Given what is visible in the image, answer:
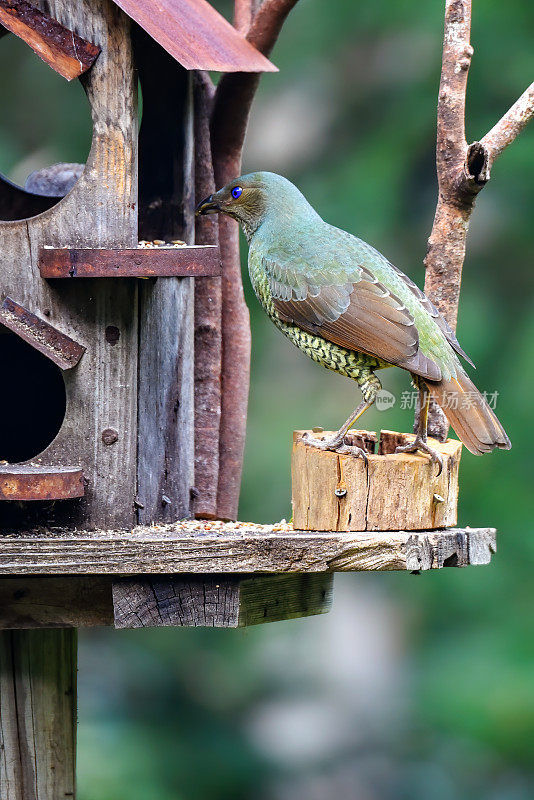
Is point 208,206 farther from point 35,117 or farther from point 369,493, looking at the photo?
point 35,117

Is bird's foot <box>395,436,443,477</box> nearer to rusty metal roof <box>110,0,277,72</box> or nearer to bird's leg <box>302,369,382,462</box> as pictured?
bird's leg <box>302,369,382,462</box>

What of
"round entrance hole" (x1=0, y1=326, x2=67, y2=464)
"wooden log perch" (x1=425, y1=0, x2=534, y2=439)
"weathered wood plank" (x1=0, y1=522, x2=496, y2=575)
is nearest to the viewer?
"weathered wood plank" (x1=0, y1=522, x2=496, y2=575)

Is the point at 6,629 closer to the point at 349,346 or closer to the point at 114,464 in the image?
the point at 114,464

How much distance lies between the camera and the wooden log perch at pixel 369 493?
11.7 ft

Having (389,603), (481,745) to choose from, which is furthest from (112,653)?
(481,745)

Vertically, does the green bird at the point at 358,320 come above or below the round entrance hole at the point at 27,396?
above

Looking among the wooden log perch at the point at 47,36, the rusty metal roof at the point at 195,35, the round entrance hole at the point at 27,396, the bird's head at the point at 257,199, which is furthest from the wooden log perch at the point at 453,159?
the round entrance hole at the point at 27,396

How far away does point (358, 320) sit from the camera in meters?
3.77

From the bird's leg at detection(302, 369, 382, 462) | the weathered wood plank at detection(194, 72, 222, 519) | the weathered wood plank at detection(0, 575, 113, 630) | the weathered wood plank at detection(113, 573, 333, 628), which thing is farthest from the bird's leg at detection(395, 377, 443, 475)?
the weathered wood plank at detection(194, 72, 222, 519)

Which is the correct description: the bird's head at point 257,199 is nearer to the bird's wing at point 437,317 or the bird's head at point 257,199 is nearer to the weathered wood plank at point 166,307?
the weathered wood plank at point 166,307

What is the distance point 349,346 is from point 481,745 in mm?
3969

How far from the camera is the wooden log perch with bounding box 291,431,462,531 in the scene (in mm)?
3580

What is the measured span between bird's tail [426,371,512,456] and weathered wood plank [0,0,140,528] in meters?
0.92

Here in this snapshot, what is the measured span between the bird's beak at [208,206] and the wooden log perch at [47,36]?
31.3 inches
